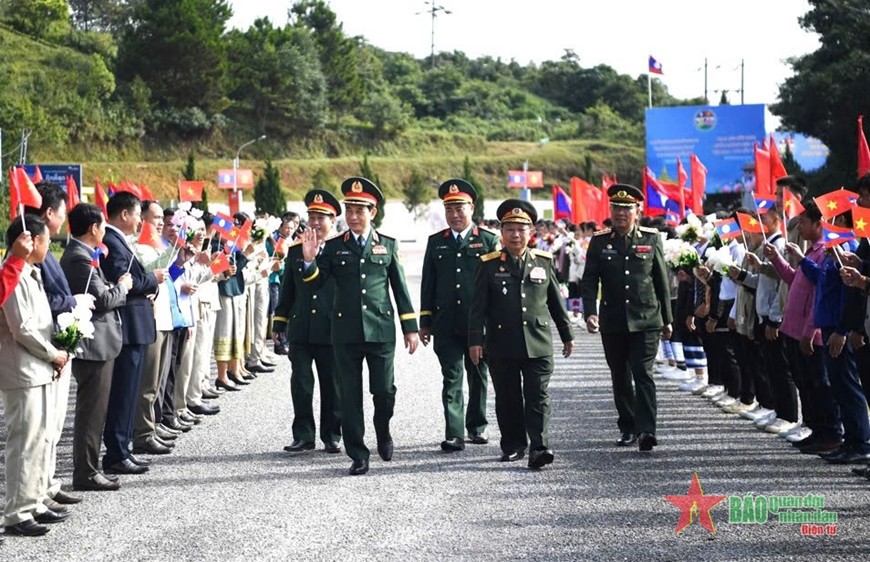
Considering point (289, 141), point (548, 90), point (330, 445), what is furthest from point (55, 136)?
point (548, 90)

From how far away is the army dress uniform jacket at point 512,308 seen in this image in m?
9.47

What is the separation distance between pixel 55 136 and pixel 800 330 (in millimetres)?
51324

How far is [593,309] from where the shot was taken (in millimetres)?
10305

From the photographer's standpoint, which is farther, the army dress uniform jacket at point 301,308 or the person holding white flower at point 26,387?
the army dress uniform jacket at point 301,308

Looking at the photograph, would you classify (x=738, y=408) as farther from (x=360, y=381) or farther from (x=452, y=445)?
Answer: (x=360, y=381)

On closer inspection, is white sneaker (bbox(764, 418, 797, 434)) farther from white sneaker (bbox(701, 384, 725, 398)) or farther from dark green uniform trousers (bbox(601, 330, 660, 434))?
white sneaker (bbox(701, 384, 725, 398))

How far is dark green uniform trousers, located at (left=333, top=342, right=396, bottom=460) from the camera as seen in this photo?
9.34 m

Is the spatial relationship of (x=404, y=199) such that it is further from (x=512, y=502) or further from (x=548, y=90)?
(x=512, y=502)

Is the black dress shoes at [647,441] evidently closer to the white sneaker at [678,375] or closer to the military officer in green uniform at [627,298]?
the military officer in green uniform at [627,298]

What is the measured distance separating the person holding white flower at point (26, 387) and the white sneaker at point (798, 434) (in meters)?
5.96

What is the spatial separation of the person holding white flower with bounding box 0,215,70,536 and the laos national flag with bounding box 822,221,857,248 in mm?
5154

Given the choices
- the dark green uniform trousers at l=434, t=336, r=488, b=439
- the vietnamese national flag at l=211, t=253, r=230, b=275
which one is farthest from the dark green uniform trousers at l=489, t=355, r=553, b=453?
the vietnamese national flag at l=211, t=253, r=230, b=275

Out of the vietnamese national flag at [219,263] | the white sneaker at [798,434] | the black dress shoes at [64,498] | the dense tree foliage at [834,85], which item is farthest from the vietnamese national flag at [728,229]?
the dense tree foliage at [834,85]

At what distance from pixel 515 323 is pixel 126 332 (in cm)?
293
